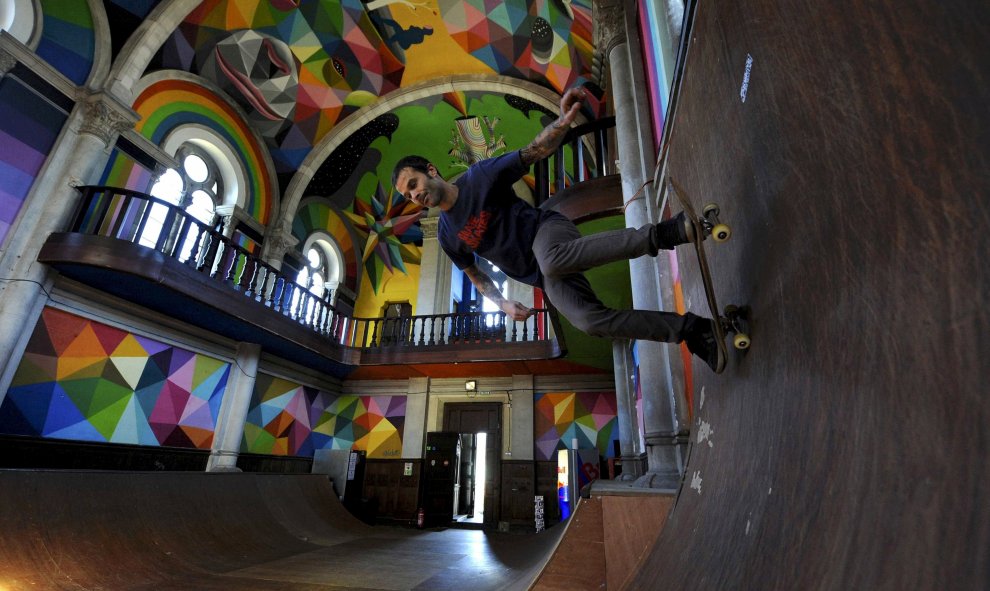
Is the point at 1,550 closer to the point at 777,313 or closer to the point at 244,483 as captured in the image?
the point at 244,483

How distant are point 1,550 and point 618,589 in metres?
3.55

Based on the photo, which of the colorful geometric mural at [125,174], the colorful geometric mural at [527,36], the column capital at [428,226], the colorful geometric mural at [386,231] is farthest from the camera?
the column capital at [428,226]

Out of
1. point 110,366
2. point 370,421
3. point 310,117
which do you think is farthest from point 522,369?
point 310,117

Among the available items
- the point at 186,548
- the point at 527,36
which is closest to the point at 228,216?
the point at 186,548

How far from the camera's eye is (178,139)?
697 cm

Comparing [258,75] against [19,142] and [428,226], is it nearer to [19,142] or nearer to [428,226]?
[19,142]

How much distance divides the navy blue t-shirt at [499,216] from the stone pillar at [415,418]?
836 centimetres

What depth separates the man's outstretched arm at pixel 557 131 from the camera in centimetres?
153

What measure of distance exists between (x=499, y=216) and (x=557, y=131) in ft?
1.27

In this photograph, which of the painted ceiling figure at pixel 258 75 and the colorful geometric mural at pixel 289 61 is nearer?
the colorful geometric mural at pixel 289 61

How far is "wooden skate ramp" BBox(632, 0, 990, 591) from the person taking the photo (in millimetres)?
407

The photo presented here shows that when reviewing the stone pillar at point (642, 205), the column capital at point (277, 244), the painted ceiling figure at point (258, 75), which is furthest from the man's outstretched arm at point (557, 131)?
the painted ceiling figure at point (258, 75)

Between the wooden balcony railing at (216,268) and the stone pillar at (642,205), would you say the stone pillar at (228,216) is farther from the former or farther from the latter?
the stone pillar at (642,205)

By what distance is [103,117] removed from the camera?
5.46m
